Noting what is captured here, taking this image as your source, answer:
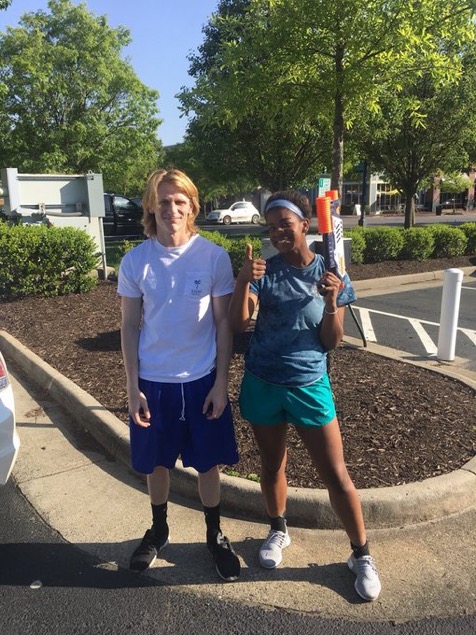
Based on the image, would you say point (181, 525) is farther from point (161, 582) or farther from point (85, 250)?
point (85, 250)

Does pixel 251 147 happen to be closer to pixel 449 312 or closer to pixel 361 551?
pixel 449 312

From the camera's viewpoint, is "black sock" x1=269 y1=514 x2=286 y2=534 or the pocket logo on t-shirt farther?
"black sock" x1=269 y1=514 x2=286 y2=534

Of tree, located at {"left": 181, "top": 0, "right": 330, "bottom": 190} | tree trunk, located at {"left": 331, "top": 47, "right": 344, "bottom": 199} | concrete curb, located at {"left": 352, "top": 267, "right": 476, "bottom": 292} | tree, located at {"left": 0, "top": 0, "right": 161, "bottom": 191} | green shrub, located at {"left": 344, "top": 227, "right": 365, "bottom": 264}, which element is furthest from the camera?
tree, located at {"left": 0, "top": 0, "right": 161, "bottom": 191}

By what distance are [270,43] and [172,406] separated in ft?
16.8

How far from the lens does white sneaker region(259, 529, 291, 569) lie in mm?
2545

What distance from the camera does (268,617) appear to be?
2.26m

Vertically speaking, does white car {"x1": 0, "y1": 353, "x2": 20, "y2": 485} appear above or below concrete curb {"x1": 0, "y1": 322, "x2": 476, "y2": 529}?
above

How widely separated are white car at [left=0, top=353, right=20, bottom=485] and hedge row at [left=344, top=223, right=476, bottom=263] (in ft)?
31.5

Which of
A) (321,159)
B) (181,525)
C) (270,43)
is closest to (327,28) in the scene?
(270,43)

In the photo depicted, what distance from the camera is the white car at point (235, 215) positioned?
38.7 metres

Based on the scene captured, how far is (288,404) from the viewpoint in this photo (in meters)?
2.29

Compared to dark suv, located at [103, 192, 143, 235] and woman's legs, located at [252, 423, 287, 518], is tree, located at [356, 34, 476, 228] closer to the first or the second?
dark suv, located at [103, 192, 143, 235]

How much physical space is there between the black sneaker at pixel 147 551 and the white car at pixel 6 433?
785 mm

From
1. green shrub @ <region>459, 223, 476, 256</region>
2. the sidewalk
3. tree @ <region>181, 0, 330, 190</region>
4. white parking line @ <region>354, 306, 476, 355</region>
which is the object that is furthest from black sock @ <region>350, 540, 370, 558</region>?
tree @ <region>181, 0, 330, 190</region>
